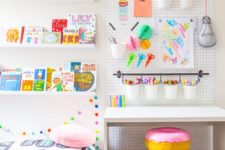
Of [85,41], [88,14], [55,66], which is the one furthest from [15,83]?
[88,14]

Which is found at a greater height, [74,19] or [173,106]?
[74,19]

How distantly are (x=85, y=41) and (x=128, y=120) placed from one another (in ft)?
2.39

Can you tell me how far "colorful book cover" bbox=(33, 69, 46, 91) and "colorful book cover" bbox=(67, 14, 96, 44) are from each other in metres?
0.41

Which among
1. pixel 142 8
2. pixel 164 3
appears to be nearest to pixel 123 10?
pixel 142 8

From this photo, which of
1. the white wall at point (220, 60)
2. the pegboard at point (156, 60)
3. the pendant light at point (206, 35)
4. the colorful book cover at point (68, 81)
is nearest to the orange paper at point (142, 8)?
the pegboard at point (156, 60)

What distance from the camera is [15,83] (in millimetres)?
2309

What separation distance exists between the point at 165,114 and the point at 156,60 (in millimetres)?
495

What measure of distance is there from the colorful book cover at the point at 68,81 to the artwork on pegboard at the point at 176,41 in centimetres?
70

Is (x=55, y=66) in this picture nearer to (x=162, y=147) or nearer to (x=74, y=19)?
(x=74, y=19)

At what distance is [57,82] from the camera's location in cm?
232

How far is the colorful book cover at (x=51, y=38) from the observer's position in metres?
2.29

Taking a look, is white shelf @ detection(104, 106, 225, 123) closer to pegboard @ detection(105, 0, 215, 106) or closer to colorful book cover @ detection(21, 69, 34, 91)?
pegboard @ detection(105, 0, 215, 106)

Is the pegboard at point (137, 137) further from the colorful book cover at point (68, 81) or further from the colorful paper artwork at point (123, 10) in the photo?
the colorful paper artwork at point (123, 10)

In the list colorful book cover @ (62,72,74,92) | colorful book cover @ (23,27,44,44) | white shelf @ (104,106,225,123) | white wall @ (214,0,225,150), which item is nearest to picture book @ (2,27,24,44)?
colorful book cover @ (23,27,44,44)
